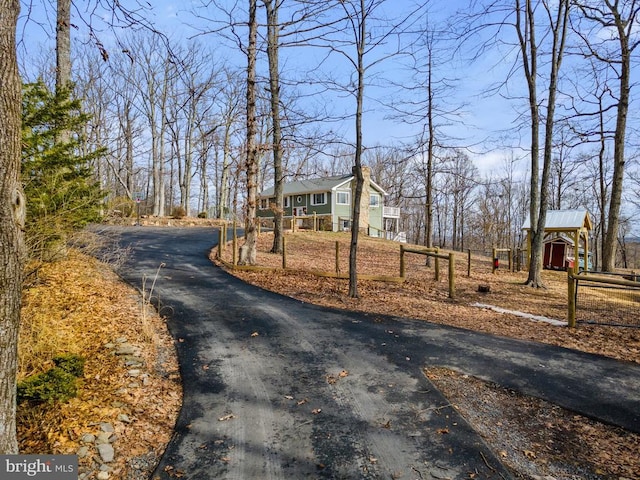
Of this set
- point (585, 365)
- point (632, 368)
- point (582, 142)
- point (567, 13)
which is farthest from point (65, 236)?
point (582, 142)

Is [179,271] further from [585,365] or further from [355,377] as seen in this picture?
[585,365]

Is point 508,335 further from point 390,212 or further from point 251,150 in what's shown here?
point 390,212

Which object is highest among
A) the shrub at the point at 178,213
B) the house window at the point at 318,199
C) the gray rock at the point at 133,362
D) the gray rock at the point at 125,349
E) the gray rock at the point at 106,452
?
the house window at the point at 318,199

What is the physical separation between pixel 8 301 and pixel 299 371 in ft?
9.99

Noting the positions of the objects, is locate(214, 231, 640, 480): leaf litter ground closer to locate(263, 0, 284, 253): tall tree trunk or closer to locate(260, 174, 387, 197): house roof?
locate(263, 0, 284, 253): tall tree trunk

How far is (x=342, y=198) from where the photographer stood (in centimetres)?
3191

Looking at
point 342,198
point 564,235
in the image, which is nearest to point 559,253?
point 564,235

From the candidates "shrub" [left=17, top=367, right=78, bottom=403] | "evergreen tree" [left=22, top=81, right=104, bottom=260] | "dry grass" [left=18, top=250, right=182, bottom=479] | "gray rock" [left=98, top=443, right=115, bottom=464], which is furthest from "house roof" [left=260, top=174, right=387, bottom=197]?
"gray rock" [left=98, top=443, right=115, bottom=464]

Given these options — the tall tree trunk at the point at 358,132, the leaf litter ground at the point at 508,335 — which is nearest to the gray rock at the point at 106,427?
the leaf litter ground at the point at 508,335

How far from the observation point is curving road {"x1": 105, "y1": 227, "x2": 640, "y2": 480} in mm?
2969

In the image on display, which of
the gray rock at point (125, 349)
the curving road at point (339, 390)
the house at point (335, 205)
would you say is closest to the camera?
the curving road at point (339, 390)

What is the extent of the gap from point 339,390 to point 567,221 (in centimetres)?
1659

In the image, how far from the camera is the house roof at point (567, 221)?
15.8 metres

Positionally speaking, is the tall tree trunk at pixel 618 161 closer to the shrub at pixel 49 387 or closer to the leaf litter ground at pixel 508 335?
the leaf litter ground at pixel 508 335
